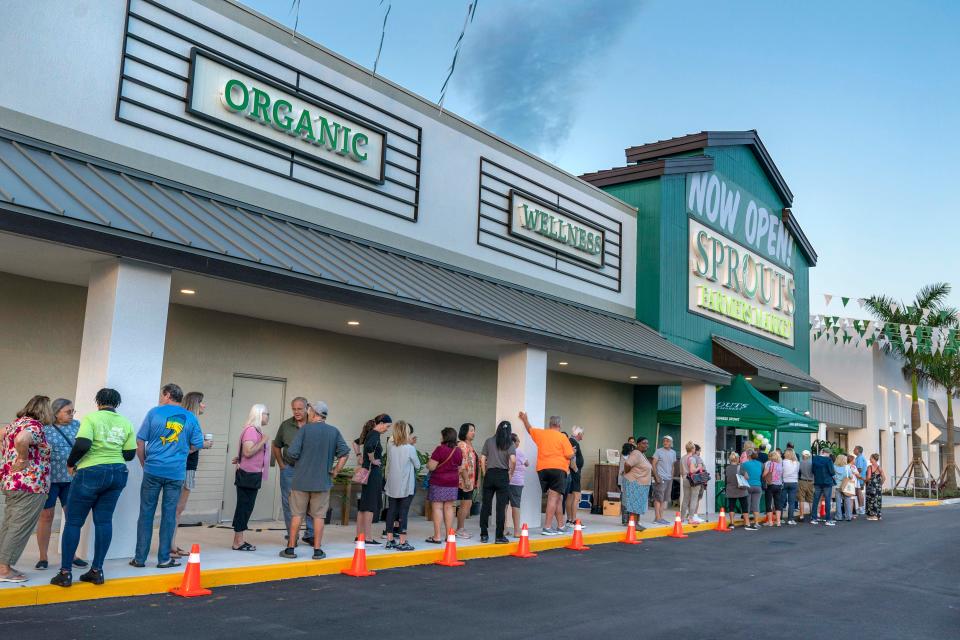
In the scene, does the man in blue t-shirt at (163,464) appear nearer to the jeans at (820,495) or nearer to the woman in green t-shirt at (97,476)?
the woman in green t-shirt at (97,476)

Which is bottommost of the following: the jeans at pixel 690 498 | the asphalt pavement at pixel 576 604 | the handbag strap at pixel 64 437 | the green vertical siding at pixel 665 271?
the asphalt pavement at pixel 576 604

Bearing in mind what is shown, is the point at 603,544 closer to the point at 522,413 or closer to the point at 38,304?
the point at 522,413

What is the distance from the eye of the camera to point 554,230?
60.5 feet

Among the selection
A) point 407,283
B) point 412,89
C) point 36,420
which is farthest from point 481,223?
point 36,420

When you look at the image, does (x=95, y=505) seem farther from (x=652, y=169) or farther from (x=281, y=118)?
(x=652, y=169)

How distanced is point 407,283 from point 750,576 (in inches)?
253

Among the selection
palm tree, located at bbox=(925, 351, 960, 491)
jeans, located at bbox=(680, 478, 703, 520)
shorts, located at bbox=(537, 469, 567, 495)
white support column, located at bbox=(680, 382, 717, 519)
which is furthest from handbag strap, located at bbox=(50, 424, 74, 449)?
palm tree, located at bbox=(925, 351, 960, 491)

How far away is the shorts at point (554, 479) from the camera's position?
1380cm

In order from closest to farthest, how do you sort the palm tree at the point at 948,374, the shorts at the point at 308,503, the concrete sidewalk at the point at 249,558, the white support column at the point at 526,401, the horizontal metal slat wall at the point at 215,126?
1. the concrete sidewalk at the point at 249,558
2. the shorts at the point at 308,503
3. the horizontal metal slat wall at the point at 215,126
4. the white support column at the point at 526,401
5. the palm tree at the point at 948,374

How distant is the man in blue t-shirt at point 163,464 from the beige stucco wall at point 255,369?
741 mm

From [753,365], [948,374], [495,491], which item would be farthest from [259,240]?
[948,374]

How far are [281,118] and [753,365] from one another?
15.1m

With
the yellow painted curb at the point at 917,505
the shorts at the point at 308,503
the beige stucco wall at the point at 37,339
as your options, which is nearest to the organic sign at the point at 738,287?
the yellow painted curb at the point at 917,505

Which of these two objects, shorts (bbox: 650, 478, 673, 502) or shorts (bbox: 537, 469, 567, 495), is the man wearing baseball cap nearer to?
shorts (bbox: 650, 478, 673, 502)
